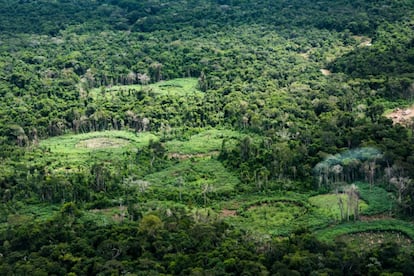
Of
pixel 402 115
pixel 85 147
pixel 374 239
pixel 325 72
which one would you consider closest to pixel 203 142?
pixel 85 147

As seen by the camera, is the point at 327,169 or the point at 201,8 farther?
the point at 201,8

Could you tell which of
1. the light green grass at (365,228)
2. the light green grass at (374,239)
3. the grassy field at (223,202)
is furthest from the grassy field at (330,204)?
the light green grass at (374,239)

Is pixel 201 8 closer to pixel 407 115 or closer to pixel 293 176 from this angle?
pixel 407 115

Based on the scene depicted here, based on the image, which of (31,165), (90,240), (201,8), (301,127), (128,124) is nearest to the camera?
(90,240)

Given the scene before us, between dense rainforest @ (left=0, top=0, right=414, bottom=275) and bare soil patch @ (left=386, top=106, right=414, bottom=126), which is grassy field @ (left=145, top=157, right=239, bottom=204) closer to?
dense rainforest @ (left=0, top=0, right=414, bottom=275)

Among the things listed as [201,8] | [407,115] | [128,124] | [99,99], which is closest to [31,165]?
[128,124]

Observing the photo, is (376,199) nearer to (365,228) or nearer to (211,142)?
(365,228)

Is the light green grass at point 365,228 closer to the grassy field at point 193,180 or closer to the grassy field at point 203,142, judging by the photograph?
the grassy field at point 193,180
